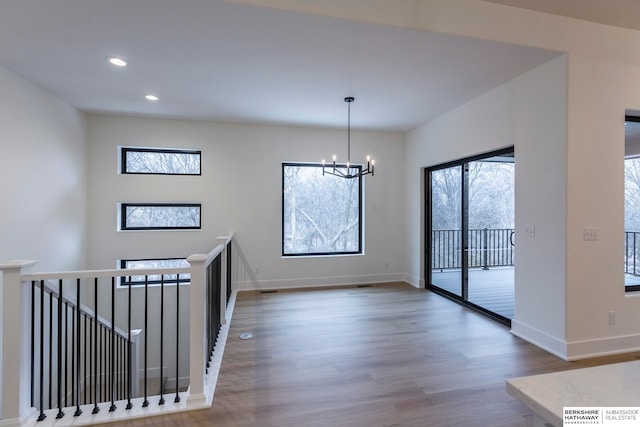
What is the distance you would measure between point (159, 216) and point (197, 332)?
3251mm

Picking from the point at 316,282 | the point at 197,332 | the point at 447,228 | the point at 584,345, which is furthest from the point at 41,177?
the point at 584,345

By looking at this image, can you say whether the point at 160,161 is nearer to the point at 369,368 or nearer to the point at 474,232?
the point at 369,368

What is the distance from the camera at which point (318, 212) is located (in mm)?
5449

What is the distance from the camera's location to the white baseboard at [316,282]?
505 centimetres

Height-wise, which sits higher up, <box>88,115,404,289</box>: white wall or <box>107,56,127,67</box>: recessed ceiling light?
<box>107,56,127,67</box>: recessed ceiling light

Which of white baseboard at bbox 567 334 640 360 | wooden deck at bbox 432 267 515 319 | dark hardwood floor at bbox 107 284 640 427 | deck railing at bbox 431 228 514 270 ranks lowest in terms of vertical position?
dark hardwood floor at bbox 107 284 640 427

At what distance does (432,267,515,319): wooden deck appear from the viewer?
12.8ft

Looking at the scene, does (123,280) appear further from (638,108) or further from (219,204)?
(638,108)

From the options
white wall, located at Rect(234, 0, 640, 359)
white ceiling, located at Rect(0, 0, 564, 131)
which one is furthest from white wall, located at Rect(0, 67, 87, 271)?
white wall, located at Rect(234, 0, 640, 359)

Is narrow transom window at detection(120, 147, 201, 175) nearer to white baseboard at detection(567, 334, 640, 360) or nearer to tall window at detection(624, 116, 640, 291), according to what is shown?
white baseboard at detection(567, 334, 640, 360)

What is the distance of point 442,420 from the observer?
6.41 feet

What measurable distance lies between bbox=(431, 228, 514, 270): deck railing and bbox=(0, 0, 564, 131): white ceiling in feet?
6.30

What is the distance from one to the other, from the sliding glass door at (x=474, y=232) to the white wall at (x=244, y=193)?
2.73ft

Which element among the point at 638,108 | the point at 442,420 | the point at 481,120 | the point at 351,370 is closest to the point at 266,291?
the point at 351,370
